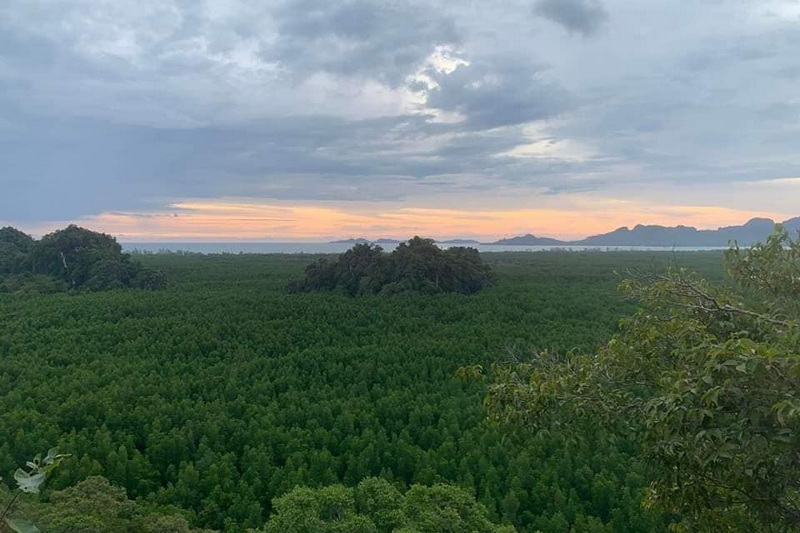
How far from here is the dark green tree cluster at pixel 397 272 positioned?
42750 millimetres

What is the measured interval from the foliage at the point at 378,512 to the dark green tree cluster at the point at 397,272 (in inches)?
1297

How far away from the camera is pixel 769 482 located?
11.6ft

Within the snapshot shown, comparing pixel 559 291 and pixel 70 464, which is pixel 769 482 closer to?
pixel 70 464

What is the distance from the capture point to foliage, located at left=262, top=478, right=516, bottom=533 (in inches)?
291

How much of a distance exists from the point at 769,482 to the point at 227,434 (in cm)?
1376

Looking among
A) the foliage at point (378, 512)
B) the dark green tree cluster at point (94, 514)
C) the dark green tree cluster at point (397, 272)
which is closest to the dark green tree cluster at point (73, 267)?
the dark green tree cluster at point (397, 272)

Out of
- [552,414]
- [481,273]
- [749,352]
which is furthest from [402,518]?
[481,273]

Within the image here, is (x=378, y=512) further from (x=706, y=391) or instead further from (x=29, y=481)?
(x=29, y=481)

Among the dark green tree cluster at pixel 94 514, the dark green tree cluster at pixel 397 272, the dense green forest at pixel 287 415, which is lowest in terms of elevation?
the dense green forest at pixel 287 415

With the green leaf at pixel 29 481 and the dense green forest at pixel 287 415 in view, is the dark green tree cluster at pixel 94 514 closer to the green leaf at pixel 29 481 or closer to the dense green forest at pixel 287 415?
the dense green forest at pixel 287 415

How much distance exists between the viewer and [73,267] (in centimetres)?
4881

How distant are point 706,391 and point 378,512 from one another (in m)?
6.02

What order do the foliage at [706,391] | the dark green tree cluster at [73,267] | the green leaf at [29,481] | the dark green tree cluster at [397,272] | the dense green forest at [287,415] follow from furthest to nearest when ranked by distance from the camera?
the dark green tree cluster at [73,267] < the dark green tree cluster at [397,272] < the dense green forest at [287,415] < the foliage at [706,391] < the green leaf at [29,481]

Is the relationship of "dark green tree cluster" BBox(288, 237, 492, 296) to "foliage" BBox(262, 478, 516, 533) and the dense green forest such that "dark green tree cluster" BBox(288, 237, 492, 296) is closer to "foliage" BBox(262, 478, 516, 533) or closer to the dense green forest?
the dense green forest
